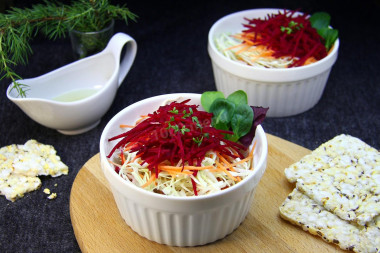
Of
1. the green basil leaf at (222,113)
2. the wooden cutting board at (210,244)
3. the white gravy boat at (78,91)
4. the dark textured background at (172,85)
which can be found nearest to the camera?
the wooden cutting board at (210,244)

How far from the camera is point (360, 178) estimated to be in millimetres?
1625

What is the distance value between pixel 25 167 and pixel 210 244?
2.61ft

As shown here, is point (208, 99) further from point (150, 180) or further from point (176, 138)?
point (150, 180)

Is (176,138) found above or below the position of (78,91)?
above

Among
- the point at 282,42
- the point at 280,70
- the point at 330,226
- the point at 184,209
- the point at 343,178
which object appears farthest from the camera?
the point at 282,42

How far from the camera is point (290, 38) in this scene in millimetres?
2184

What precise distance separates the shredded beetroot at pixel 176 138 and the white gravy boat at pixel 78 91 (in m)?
→ 0.49

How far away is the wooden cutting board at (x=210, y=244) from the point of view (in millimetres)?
1479

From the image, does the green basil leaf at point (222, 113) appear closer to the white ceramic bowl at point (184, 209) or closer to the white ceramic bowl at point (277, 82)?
the white ceramic bowl at point (184, 209)

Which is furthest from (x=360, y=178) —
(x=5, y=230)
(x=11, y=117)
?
(x=11, y=117)

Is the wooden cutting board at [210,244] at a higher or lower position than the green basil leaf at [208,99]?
lower

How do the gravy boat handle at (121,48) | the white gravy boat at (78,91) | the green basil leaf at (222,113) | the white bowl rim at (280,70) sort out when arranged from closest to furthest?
the green basil leaf at (222,113) → the white gravy boat at (78,91) → the white bowl rim at (280,70) → the gravy boat handle at (121,48)

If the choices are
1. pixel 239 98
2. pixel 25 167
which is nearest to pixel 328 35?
pixel 239 98

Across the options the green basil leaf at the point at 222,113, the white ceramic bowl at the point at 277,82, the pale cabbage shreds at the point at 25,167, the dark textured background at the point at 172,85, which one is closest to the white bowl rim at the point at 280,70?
the white ceramic bowl at the point at 277,82
